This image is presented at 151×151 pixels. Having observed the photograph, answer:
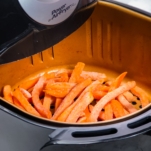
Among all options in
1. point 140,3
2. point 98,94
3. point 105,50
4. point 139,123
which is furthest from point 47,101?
point 140,3

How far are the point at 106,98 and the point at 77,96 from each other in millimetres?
77

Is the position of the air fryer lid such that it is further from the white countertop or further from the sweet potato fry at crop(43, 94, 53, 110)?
the white countertop

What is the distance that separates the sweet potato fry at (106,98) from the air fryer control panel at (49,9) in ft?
0.76

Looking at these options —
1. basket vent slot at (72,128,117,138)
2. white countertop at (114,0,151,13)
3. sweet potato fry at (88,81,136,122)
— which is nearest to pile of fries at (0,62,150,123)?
sweet potato fry at (88,81,136,122)

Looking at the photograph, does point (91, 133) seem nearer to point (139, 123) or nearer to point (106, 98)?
point (139, 123)

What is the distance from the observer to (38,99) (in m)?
0.92

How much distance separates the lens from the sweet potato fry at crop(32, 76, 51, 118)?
2.83 feet

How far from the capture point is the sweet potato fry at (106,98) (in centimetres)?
83

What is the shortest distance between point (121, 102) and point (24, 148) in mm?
312

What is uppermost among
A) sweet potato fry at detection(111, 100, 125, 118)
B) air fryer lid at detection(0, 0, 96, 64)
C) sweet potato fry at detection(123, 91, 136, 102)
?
A: air fryer lid at detection(0, 0, 96, 64)

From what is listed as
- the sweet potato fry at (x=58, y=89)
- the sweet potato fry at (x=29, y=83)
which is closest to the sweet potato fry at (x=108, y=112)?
the sweet potato fry at (x=58, y=89)

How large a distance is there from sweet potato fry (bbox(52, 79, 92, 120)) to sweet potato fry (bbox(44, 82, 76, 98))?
18 mm

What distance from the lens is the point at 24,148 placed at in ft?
2.27

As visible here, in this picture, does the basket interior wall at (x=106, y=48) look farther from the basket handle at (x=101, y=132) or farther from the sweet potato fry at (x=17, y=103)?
the basket handle at (x=101, y=132)
